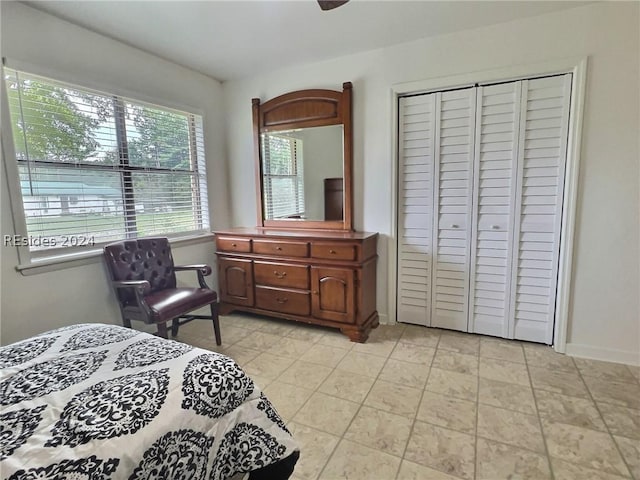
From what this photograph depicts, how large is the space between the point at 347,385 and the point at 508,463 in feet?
3.04

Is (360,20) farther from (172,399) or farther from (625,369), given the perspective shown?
(625,369)

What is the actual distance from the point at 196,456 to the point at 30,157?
2.25m

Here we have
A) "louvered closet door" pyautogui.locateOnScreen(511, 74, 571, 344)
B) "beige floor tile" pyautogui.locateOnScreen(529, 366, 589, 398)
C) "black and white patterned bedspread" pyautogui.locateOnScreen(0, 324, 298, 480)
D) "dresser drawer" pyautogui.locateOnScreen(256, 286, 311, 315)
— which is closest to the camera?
"black and white patterned bedspread" pyautogui.locateOnScreen(0, 324, 298, 480)

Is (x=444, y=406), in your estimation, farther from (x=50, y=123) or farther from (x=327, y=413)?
(x=50, y=123)

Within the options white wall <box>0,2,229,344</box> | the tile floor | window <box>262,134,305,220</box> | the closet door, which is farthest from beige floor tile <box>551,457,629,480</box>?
white wall <box>0,2,229,344</box>

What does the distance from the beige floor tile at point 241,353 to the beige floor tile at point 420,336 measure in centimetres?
120

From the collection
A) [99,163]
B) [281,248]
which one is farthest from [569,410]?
[99,163]

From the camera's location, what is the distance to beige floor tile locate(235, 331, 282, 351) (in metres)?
2.73

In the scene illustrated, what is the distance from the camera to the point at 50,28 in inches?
88.0

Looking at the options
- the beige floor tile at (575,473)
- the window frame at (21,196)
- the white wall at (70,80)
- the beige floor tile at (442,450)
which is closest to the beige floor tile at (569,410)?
the beige floor tile at (575,473)

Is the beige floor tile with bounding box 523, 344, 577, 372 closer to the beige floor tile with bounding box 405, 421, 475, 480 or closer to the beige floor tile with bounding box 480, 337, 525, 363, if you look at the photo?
the beige floor tile with bounding box 480, 337, 525, 363

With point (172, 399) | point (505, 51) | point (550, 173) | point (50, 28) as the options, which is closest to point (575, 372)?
point (550, 173)

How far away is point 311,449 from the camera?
163 cm

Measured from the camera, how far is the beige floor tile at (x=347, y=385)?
204 centimetres
